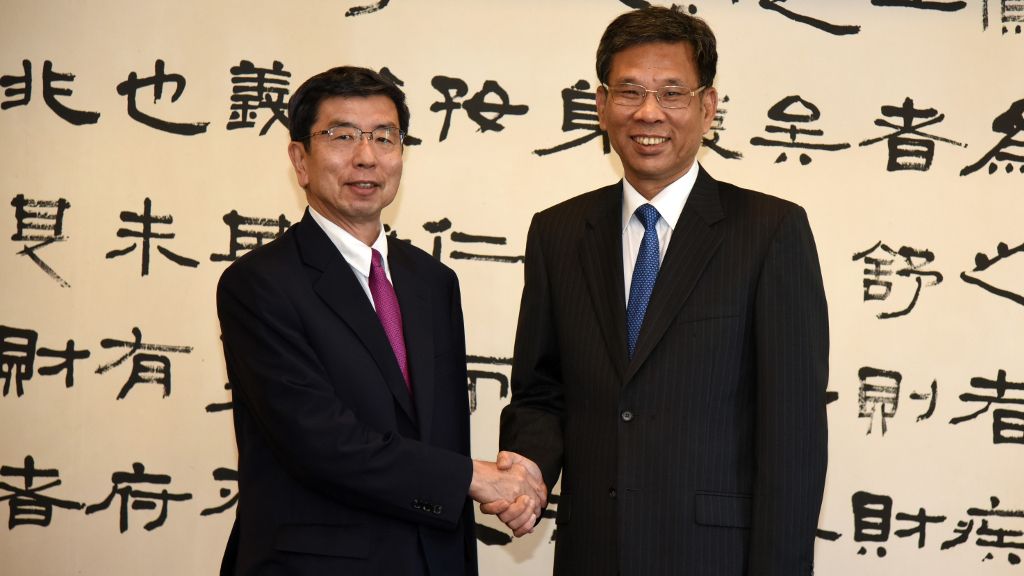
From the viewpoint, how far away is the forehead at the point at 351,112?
2.08 metres

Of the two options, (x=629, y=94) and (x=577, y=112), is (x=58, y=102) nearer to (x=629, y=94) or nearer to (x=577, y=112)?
(x=577, y=112)

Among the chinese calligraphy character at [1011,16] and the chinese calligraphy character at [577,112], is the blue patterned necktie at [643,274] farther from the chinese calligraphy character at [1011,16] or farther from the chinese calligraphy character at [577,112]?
the chinese calligraphy character at [1011,16]

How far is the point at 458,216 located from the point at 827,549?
4.98ft

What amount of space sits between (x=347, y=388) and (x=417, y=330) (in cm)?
21

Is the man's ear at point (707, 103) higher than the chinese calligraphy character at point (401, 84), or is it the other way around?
the chinese calligraphy character at point (401, 84)

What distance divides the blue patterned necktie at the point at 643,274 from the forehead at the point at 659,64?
27cm

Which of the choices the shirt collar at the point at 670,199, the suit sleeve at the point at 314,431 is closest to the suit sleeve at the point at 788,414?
the shirt collar at the point at 670,199

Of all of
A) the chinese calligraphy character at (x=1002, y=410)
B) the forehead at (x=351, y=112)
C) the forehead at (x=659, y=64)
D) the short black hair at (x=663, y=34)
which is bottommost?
the chinese calligraphy character at (x=1002, y=410)

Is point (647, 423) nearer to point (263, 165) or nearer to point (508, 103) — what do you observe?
point (508, 103)

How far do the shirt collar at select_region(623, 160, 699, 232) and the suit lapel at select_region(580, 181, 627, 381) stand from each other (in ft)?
0.12

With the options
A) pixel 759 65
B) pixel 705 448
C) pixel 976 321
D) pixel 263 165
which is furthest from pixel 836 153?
pixel 263 165

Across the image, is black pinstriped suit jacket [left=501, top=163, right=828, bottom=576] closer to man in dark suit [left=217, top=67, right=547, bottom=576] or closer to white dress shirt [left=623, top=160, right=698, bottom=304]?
white dress shirt [left=623, top=160, right=698, bottom=304]

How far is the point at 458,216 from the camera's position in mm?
3027

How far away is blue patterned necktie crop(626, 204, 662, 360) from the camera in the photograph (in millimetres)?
1964
